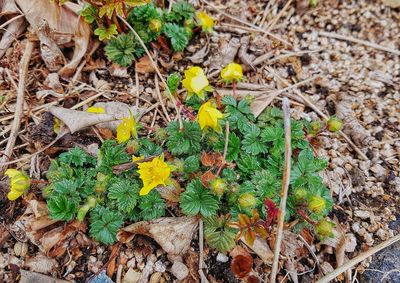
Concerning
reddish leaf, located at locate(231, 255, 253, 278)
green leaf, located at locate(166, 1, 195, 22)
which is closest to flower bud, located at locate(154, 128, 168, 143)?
reddish leaf, located at locate(231, 255, 253, 278)

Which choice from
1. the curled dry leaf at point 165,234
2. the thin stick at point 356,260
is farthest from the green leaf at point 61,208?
the thin stick at point 356,260

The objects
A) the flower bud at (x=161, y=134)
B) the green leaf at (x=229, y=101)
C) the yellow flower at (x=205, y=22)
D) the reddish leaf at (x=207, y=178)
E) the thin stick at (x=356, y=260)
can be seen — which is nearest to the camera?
the thin stick at (x=356, y=260)

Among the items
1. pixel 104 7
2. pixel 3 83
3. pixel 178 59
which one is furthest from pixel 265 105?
pixel 3 83

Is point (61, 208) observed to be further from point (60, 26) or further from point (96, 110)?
point (60, 26)

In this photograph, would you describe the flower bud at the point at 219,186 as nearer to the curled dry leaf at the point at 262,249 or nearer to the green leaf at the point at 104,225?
the curled dry leaf at the point at 262,249

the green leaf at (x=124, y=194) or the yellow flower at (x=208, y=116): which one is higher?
the yellow flower at (x=208, y=116)

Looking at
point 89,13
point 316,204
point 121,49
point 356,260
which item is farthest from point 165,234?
point 89,13
